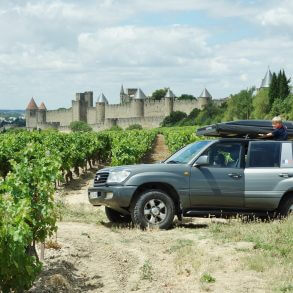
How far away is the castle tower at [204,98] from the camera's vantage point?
432 ft

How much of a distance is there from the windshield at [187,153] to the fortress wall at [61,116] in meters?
146

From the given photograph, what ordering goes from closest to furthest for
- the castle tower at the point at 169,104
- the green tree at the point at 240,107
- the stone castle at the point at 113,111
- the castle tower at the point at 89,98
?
the green tree at the point at 240,107
the stone castle at the point at 113,111
the castle tower at the point at 169,104
the castle tower at the point at 89,98

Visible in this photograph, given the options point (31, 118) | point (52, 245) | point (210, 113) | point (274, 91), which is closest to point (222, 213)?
point (52, 245)

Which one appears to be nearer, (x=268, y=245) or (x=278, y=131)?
(x=268, y=245)

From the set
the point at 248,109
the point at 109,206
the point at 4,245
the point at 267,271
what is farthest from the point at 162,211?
the point at 248,109

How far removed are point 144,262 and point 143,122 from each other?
11873 cm

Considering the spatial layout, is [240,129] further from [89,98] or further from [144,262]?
[89,98]

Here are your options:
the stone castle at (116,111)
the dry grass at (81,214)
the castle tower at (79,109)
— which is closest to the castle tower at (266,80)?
the stone castle at (116,111)

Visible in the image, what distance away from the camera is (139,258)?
8812mm

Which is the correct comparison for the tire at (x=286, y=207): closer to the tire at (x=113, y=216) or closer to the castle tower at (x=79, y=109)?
the tire at (x=113, y=216)

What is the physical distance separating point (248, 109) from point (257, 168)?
91350mm

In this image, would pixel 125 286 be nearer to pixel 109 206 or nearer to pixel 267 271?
pixel 267 271

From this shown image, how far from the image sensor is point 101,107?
148875 millimetres

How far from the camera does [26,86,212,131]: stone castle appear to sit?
13125 cm
